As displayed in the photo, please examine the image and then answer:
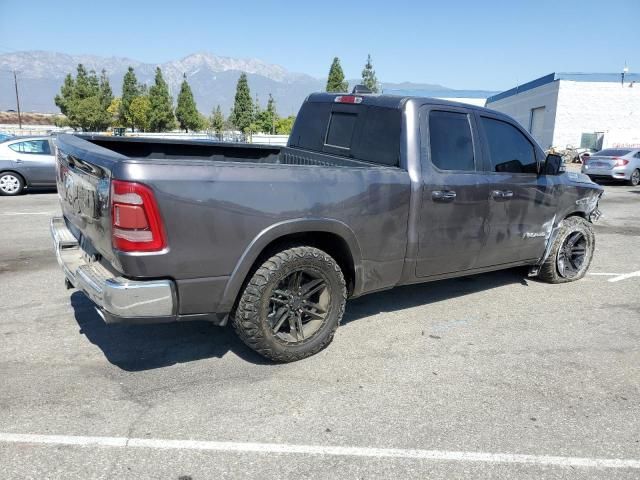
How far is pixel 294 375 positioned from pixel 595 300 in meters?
3.56

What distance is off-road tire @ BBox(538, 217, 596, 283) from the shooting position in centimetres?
556

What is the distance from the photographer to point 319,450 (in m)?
2.75

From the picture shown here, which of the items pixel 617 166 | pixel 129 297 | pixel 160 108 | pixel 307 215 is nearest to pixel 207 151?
pixel 307 215

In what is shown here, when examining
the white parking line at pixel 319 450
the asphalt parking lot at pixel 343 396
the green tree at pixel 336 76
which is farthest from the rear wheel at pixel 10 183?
the green tree at pixel 336 76

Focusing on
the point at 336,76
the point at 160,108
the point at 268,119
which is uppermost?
the point at 336,76

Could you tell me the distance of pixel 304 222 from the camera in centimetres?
343

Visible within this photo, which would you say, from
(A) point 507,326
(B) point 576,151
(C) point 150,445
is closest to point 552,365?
(A) point 507,326

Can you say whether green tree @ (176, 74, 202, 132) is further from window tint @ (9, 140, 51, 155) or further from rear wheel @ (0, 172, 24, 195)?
rear wheel @ (0, 172, 24, 195)

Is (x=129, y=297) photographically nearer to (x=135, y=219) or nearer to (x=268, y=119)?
(x=135, y=219)

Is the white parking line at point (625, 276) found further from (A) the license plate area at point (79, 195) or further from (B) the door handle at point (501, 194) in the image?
(A) the license plate area at point (79, 195)

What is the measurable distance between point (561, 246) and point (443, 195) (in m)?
2.28

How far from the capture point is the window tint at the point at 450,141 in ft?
13.8

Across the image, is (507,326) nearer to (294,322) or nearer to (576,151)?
(294,322)

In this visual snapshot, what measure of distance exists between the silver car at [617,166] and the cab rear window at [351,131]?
17841 mm
